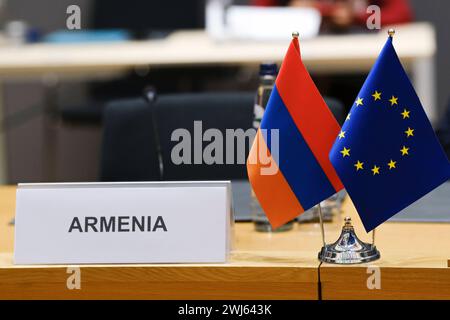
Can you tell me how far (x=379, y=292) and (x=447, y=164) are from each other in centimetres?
21

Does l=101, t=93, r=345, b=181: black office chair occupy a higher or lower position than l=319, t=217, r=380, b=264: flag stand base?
higher

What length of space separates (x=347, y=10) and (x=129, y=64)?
103 cm

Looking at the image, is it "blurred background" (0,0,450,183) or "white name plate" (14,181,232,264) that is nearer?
"white name plate" (14,181,232,264)

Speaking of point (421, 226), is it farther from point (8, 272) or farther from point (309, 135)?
point (8, 272)

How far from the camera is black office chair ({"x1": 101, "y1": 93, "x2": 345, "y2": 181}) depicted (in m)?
2.30

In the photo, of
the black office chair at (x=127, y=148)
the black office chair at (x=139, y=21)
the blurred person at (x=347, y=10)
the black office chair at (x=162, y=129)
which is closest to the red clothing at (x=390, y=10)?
the blurred person at (x=347, y=10)

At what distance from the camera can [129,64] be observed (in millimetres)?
3920

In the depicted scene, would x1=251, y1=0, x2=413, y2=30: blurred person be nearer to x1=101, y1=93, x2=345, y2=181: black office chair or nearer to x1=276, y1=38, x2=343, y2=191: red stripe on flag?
x1=101, y1=93, x2=345, y2=181: black office chair

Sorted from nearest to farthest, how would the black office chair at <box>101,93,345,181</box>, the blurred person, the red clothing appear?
the black office chair at <box>101,93,345,181</box> < the blurred person < the red clothing

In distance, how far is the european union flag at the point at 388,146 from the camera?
138 cm

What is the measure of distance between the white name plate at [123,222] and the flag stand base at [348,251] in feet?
0.50

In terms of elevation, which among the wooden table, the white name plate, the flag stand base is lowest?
the wooden table

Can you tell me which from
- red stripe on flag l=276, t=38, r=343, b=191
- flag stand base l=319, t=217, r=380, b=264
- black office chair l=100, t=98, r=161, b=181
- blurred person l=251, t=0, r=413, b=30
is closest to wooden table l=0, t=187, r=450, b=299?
flag stand base l=319, t=217, r=380, b=264
